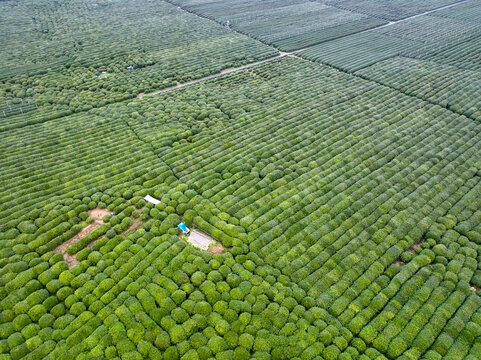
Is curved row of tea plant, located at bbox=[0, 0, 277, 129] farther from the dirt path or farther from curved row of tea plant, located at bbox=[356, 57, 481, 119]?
curved row of tea plant, located at bbox=[356, 57, 481, 119]

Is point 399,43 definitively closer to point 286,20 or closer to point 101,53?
point 286,20

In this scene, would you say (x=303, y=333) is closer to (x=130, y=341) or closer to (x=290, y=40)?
(x=130, y=341)

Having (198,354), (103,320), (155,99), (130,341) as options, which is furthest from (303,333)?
(155,99)

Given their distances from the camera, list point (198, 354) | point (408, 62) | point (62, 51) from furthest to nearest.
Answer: point (62, 51) < point (408, 62) < point (198, 354)

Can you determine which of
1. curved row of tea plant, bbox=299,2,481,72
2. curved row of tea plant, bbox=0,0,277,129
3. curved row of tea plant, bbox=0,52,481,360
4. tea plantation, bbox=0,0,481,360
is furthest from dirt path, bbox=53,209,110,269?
curved row of tea plant, bbox=299,2,481,72

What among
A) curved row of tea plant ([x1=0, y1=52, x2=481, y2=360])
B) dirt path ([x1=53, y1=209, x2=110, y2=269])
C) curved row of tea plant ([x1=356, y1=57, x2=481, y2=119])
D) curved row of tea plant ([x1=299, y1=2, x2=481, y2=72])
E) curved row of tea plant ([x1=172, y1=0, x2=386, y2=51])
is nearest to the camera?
curved row of tea plant ([x1=0, y1=52, x2=481, y2=360])

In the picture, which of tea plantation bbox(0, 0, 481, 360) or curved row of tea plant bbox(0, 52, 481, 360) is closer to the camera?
curved row of tea plant bbox(0, 52, 481, 360)
